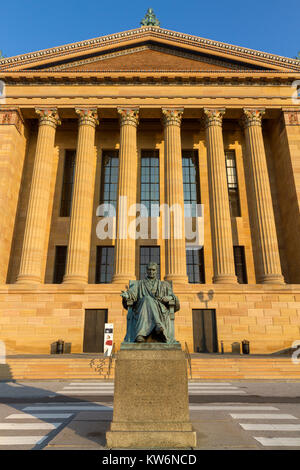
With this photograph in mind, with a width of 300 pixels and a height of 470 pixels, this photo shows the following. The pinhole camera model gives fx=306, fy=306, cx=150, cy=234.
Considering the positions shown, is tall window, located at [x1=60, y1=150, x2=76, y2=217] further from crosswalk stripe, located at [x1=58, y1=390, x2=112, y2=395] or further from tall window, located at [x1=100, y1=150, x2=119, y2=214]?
crosswalk stripe, located at [x1=58, y1=390, x2=112, y2=395]

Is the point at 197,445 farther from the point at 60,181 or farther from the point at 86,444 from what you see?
the point at 60,181

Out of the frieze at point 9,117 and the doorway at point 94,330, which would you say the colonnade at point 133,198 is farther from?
the doorway at point 94,330

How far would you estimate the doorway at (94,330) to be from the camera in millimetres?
21516

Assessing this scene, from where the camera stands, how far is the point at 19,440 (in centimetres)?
556

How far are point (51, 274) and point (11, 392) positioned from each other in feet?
48.9

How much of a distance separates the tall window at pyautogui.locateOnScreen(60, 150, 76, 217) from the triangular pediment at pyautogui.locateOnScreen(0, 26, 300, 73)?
7590mm

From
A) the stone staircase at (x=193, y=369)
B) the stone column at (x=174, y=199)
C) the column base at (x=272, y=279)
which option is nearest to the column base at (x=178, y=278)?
the stone column at (x=174, y=199)

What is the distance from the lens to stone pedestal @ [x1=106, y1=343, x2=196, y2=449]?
5.01 m

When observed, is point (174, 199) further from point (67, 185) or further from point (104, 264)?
point (67, 185)

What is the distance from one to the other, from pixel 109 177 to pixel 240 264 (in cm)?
1457

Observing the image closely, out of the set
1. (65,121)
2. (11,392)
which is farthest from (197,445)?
(65,121)

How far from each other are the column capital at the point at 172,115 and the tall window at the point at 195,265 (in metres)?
11.2

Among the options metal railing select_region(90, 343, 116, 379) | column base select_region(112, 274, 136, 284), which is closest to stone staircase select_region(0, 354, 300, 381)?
metal railing select_region(90, 343, 116, 379)
